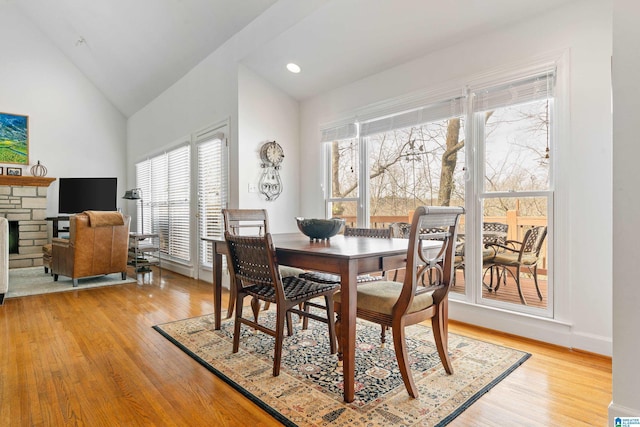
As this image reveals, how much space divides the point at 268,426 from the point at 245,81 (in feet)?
11.9

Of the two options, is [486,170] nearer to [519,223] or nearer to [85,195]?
[519,223]

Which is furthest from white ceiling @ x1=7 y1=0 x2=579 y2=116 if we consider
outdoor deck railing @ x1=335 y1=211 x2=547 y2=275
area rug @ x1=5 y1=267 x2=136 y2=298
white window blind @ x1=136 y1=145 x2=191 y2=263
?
area rug @ x1=5 y1=267 x2=136 y2=298

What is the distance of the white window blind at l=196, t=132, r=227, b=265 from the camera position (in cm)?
455

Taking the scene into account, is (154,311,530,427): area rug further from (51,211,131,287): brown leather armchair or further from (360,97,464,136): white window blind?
(51,211,131,287): brown leather armchair

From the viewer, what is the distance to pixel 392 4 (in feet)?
9.48

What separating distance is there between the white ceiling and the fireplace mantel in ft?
6.96

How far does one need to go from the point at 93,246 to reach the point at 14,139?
3545 millimetres

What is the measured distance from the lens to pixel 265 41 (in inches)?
148

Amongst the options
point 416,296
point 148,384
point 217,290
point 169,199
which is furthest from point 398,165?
point 169,199

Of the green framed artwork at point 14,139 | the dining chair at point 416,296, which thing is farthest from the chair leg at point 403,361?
the green framed artwork at point 14,139

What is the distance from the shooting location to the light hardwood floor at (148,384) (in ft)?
5.57

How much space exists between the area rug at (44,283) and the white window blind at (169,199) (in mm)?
867

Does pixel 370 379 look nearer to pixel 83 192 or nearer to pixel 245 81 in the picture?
pixel 245 81

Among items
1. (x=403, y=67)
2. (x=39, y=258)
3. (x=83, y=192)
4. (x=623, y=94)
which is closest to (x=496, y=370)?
(x=623, y=94)
